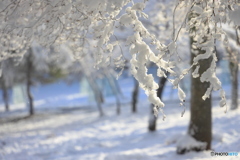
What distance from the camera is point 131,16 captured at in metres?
2.46

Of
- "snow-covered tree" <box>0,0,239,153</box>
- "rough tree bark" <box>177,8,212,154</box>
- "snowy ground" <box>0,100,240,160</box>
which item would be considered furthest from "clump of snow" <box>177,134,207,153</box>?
"snow-covered tree" <box>0,0,239,153</box>

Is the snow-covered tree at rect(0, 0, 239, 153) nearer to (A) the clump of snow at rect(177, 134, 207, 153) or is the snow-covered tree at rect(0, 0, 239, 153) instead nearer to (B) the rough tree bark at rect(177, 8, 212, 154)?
(B) the rough tree bark at rect(177, 8, 212, 154)

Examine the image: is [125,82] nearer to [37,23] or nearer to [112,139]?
[112,139]

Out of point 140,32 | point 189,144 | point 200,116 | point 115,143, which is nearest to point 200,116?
point 200,116

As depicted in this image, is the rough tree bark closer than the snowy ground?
Yes

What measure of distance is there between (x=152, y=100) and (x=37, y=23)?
1591 millimetres

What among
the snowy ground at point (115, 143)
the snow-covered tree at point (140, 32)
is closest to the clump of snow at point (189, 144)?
the snowy ground at point (115, 143)

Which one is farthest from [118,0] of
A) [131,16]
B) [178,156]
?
[178,156]

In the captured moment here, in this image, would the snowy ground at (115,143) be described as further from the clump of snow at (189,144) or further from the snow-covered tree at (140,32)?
the snow-covered tree at (140,32)

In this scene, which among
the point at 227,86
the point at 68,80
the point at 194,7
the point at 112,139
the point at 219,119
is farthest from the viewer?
the point at 68,80

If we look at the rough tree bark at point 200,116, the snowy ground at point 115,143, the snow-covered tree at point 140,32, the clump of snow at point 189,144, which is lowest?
the snowy ground at point 115,143

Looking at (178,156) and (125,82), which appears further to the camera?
(125,82)

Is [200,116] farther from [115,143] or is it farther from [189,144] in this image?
[115,143]

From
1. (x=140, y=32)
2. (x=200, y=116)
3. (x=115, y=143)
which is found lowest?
(x=115, y=143)
